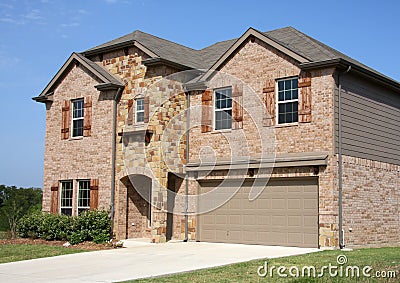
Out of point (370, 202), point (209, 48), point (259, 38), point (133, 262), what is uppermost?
point (209, 48)

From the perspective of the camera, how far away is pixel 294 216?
18.9 meters

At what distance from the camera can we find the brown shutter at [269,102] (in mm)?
19641

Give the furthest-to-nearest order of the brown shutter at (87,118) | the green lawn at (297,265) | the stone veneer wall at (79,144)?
the brown shutter at (87,118), the stone veneer wall at (79,144), the green lawn at (297,265)

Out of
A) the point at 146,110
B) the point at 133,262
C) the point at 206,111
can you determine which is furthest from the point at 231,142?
the point at 133,262

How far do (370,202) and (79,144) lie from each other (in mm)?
11938

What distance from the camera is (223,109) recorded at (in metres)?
21.2

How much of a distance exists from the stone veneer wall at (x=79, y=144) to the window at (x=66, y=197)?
35 cm

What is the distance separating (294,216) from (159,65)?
7.69 meters

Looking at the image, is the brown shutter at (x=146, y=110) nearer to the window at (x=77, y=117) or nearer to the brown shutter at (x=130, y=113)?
the brown shutter at (x=130, y=113)

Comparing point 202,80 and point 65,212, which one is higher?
point 202,80

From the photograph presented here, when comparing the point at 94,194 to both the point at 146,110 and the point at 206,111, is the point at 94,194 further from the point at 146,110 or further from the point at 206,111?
the point at 206,111

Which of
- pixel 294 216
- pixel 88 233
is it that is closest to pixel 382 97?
pixel 294 216

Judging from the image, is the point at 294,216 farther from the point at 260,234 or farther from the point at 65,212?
the point at 65,212

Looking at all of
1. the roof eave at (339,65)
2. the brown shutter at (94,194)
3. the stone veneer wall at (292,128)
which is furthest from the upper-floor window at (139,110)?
the roof eave at (339,65)
